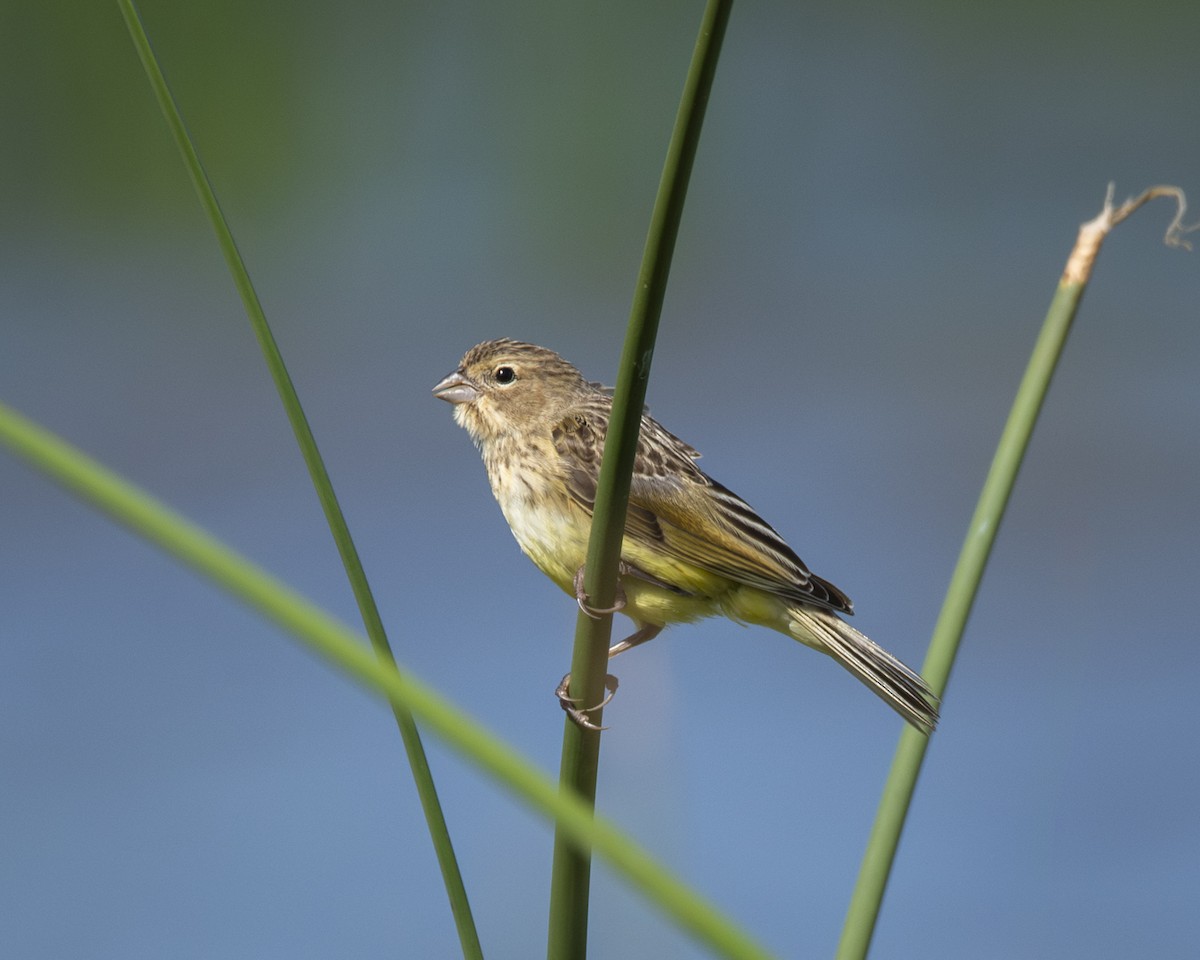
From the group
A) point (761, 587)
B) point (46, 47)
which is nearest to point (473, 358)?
point (761, 587)

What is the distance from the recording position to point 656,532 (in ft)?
8.55

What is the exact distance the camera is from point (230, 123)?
5078mm

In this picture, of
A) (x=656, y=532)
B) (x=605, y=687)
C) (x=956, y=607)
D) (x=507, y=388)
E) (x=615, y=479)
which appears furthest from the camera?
(x=507, y=388)

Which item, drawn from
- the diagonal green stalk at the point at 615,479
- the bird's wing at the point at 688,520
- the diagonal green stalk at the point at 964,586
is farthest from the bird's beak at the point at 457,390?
the diagonal green stalk at the point at 964,586

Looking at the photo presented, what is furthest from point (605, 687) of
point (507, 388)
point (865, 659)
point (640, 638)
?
point (507, 388)

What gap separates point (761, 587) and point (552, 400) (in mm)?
731

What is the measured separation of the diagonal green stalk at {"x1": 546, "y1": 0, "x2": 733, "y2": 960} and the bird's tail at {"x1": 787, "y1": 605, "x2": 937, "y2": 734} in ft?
1.85

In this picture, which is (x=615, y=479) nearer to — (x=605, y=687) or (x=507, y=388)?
(x=605, y=687)

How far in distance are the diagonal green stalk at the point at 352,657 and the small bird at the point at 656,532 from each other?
1.57m

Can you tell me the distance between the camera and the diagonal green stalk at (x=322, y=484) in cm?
116

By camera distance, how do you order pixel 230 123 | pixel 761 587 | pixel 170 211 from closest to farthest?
1. pixel 761 587
2. pixel 230 123
3. pixel 170 211

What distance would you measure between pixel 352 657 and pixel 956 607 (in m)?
0.92

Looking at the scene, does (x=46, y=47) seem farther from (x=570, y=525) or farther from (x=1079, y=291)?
(x=1079, y=291)

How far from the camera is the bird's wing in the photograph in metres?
2.51
